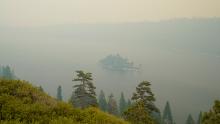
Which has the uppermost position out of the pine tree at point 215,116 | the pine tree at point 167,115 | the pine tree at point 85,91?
the pine tree at point 167,115

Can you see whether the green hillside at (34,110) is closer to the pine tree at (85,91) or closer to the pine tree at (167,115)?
the pine tree at (85,91)

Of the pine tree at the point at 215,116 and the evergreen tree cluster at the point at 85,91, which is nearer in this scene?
the pine tree at the point at 215,116

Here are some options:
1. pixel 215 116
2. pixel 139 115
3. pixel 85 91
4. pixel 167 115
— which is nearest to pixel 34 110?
pixel 215 116

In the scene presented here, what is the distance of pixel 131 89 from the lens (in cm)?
18275

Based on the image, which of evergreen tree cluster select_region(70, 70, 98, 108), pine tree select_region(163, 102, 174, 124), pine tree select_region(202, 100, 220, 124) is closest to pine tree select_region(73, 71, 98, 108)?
evergreen tree cluster select_region(70, 70, 98, 108)

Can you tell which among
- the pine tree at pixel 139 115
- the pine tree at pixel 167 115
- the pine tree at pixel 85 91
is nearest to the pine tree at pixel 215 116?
the pine tree at pixel 139 115

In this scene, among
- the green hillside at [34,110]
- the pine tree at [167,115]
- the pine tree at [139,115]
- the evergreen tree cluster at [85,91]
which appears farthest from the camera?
the pine tree at [167,115]

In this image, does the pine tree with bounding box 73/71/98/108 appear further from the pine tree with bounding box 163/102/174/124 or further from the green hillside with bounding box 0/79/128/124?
the pine tree with bounding box 163/102/174/124

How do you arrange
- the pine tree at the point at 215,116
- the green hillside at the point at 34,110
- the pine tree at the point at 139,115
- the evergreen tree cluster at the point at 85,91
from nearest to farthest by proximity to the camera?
the green hillside at the point at 34,110 → the pine tree at the point at 215,116 → the pine tree at the point at 139,115 → the evergreen tree cluster at the point at 85,91

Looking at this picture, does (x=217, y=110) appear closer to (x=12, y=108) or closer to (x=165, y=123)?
(x=12, y=108)

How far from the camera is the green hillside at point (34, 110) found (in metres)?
8.59

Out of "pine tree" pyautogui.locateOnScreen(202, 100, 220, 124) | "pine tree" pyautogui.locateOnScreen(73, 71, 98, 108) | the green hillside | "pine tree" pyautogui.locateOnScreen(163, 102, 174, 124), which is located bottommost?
the green hillside

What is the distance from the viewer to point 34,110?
29.6ft

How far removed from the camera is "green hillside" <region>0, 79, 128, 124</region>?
859cm
